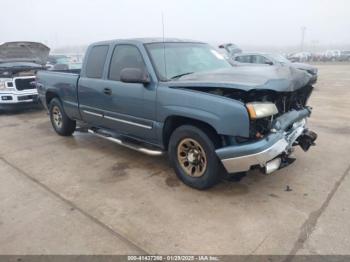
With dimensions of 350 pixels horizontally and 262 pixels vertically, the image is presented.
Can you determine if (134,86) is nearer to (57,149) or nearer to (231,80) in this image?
(231,80)

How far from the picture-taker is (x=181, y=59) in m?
4.58

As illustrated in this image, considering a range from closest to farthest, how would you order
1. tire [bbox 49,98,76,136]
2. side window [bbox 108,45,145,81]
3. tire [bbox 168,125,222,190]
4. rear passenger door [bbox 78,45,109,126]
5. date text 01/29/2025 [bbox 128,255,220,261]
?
date text 01/29/2025 [bbox 128,255,220,261] < tire [bbox 168,125,222,190] < side window [bbox 108,45,145,81] < rear passenger door [bbox 78,45,109,126] < tire [bbox 49,98,76,136]

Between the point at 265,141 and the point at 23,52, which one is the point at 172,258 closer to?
the point at 265,141

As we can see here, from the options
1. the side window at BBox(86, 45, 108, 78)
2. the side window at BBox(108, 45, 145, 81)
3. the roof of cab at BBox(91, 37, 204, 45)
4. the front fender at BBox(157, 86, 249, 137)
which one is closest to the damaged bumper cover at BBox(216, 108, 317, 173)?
the front fender at BBox(157, 86, 249, 137)

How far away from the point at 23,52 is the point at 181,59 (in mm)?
7651

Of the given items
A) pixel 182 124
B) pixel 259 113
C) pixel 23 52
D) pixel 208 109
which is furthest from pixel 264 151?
pixel 23 52

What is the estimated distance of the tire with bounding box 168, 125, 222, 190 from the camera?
12.2ft

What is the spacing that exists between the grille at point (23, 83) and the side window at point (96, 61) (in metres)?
4.28

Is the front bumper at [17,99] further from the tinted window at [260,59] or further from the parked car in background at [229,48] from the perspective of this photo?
the parked car in background at [229,48]

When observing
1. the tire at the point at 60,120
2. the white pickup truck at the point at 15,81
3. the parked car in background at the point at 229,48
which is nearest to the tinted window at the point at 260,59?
the parked car in background at the point at 229,48

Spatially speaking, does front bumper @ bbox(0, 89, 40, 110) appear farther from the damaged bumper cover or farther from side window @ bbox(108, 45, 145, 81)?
the damaged bumper cover

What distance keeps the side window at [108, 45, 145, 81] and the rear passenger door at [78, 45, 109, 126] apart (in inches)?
9.2

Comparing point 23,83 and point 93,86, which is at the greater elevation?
point 93,86

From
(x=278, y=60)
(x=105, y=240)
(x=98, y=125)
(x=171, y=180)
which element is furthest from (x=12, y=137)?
(x=278, y=60)
